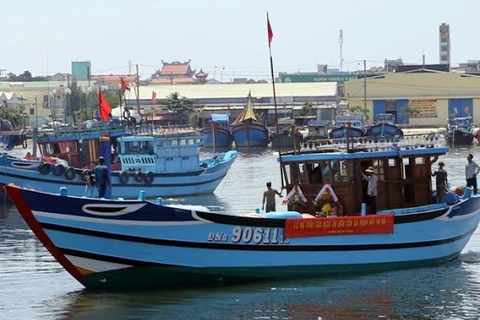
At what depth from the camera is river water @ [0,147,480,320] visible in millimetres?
21281

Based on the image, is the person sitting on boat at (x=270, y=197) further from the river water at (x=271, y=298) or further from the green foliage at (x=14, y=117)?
the green foliage at (x=14, y=117)

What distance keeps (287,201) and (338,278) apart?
2.06m

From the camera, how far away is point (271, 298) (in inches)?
881

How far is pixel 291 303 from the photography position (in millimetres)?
21984

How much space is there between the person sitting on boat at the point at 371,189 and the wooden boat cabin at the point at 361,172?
Answer: 19 cm

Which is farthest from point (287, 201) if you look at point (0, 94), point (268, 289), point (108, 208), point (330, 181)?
point (0, 94)

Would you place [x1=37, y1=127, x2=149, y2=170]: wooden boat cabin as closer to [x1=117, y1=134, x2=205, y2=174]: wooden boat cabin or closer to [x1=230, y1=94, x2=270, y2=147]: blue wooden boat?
[x1=117, y1=134, x2=205, y2=174]: wooden boat cabin

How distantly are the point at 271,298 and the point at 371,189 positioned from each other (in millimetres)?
3559

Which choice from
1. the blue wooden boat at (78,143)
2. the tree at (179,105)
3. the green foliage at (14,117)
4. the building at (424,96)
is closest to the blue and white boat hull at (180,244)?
the blue wooden boat at (78,143)

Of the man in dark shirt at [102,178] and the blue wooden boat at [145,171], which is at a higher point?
the man in dark shirt at [102,178]

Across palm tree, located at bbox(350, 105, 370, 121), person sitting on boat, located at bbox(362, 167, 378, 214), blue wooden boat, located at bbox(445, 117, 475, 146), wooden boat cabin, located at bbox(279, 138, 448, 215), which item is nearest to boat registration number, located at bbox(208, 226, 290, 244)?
wooden boat cabin, located at bbox(279, 138, 448, 215)

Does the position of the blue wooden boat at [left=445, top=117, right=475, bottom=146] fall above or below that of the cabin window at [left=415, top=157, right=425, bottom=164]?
below

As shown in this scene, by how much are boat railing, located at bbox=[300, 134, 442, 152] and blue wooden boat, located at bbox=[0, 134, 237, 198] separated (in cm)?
1907

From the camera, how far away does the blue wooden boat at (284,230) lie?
2188 centimetres
